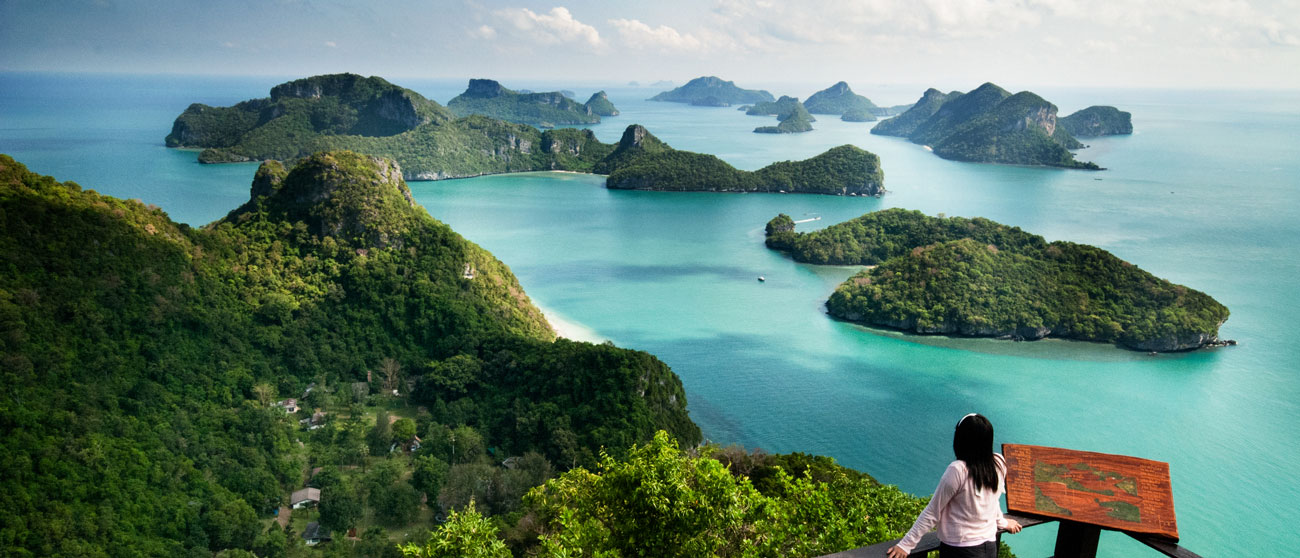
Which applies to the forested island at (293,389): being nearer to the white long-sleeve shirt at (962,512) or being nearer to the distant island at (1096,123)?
the white long-sleeve shirt at (962,512)

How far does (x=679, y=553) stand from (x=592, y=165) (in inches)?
3705

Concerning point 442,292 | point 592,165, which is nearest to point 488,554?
point 442,292

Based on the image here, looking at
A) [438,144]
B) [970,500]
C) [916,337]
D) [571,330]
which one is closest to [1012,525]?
[970,500]

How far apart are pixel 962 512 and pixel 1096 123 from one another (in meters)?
149

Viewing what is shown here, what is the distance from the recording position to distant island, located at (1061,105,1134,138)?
414 feet

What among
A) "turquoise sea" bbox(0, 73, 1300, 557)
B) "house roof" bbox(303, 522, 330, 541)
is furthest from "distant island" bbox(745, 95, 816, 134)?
"house roof" bbox(303, 522, 330, 541)

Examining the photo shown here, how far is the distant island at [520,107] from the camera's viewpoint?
541 ft

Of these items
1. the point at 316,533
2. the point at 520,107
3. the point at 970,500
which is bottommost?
the point at 316,533

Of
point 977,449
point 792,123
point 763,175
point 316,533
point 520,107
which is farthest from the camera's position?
point 520,107

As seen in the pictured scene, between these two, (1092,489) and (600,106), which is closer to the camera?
(1092,489)

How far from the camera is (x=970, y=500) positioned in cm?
292

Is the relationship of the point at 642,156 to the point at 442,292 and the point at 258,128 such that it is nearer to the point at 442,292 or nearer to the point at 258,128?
the point at 258,128

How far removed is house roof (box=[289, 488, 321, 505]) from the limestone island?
2481 inches

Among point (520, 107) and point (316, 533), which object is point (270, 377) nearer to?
point (316, 533)
